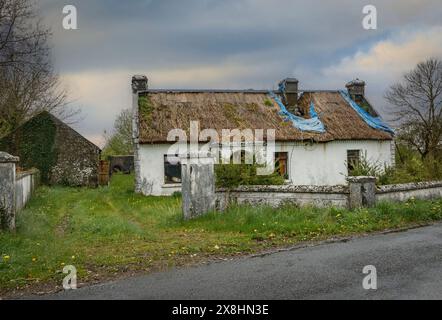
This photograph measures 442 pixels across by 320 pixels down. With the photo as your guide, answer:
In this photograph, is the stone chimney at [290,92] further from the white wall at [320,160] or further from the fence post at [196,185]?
the fence post at [196,185]

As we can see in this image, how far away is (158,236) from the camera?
31.5ft

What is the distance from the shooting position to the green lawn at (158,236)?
704cm

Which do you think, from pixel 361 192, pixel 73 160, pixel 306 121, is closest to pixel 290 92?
pixel 306 121

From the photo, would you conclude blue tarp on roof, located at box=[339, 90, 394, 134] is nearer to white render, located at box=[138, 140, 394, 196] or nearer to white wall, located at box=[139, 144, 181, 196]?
white render, located at box=[138, 140, 394, 196]

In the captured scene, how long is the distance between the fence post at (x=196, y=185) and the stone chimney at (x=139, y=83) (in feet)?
41.1

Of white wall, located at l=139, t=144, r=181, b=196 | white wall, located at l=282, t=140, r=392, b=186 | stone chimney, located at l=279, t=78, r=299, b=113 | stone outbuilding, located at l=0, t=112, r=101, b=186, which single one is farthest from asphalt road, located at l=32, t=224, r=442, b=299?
stone outbuilding, located at l=0, t=112, r=101, b=186

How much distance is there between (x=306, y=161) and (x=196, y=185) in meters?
11.8

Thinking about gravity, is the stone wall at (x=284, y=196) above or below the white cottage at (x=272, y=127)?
below

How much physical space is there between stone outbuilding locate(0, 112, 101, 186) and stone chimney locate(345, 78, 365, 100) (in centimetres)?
1661

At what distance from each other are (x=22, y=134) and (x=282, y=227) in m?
21.6

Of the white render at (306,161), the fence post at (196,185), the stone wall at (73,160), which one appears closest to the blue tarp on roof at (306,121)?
the white render at (306,161)

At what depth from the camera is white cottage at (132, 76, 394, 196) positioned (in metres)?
20.6
